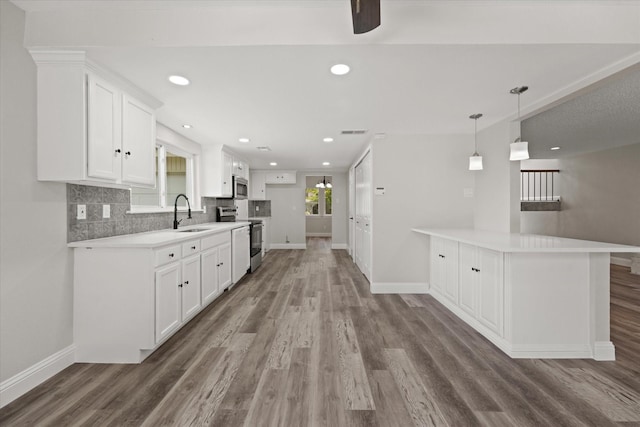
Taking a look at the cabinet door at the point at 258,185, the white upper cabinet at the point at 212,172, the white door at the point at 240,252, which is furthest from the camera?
the cabinet door at the point at 258,185

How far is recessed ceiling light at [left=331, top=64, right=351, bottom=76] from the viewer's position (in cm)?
208

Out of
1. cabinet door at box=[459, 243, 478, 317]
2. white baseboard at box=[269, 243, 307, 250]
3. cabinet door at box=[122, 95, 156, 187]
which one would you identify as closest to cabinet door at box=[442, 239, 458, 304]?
cabinet door at box=[459, 243, 478, 317]

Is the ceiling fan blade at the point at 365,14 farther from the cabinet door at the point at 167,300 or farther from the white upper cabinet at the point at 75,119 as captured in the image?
the cabinet door at the point at 167,300

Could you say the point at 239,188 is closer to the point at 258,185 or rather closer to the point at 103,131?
the point at 258,185

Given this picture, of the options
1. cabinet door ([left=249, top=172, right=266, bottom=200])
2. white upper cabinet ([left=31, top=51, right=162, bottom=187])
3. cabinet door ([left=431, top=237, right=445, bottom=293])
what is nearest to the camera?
white upper cabinet ([left=31, top=51, right=162, bottom=187])

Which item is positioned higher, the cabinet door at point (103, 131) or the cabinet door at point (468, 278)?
the cabinet door at point (103, 131)

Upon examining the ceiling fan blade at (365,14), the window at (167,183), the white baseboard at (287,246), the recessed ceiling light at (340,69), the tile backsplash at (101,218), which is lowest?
the white baseboard at (287,246)

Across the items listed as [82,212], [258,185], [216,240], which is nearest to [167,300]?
[82,212]

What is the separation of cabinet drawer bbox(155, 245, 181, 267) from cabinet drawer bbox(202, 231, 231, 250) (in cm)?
58

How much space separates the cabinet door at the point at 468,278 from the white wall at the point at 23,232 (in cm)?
346

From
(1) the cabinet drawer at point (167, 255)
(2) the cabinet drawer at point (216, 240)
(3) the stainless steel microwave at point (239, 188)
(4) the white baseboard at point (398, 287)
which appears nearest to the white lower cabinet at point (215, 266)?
(2) the cabinet drawer at point (216, 240)

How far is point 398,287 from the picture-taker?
394 cm

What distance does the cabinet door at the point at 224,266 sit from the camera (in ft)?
11.8

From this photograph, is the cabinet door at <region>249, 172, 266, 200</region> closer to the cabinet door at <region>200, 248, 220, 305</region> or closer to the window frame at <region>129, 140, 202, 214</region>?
the window frame at <region>129, 140, 202, 214</region>
